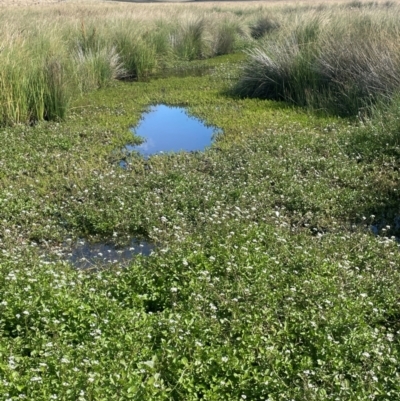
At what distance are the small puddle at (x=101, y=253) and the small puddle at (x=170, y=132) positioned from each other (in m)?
2.93

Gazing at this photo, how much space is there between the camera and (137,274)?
5.18m

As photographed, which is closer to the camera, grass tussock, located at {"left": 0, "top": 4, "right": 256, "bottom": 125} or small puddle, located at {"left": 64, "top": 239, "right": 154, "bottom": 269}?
small puddle, located at {"left": 64, "top": 239, "right": 154, "bottom": 269}

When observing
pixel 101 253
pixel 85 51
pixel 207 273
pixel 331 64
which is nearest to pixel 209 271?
pixel 207 273

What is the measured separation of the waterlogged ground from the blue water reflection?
27.2 inches

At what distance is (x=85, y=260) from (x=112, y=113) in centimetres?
722

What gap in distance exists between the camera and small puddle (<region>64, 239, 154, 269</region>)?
236 inches

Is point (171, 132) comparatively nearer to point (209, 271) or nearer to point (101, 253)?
point (101, 253)

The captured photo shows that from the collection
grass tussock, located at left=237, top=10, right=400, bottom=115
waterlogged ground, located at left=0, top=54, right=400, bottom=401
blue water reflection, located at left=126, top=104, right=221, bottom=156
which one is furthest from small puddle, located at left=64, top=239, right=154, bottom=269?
grass tussock, located at left=237, top=10, right=400, bottom=115

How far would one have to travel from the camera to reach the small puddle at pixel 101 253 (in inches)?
236

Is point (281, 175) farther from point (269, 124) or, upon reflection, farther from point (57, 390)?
point (57, 390)

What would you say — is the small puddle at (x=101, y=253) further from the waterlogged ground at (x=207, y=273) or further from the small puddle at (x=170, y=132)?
the small puddle at (x=170, y=132)

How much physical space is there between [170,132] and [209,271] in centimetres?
672

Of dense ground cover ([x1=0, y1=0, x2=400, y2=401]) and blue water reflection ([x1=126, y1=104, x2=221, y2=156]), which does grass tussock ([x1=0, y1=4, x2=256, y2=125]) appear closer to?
dense ground cover ([x1=0, y1=0, x2=400, y2=401])

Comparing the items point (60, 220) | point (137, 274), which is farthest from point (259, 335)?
point (60, 220)
